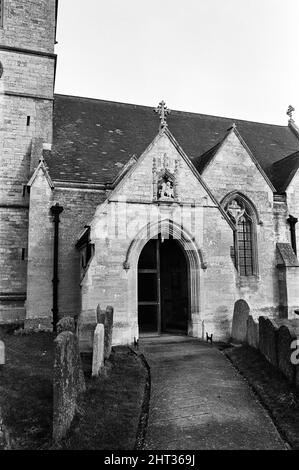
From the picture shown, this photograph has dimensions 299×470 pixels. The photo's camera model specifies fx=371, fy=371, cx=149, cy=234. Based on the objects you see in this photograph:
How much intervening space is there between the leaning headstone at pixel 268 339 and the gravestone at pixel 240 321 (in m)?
1.99

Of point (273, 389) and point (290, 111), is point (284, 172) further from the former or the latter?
point (273, 389)

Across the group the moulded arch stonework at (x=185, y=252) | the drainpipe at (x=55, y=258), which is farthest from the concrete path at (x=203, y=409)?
the drainpipe at (x=55, y=258)

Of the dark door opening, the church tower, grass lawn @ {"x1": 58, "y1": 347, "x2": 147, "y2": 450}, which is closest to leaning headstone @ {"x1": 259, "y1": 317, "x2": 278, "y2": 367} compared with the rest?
grass lawn @ {"x1": 58, "y1": 347, "x2": 147, "y2": 450}

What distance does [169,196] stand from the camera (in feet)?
43.2

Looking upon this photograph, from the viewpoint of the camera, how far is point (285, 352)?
26.5ft

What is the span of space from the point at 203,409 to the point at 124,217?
7134mm

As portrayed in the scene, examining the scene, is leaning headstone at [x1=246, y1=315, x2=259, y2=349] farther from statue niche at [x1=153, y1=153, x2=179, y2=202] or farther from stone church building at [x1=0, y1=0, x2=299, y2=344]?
statue niche at [x1=153, y1=153, x2=179, y2=202]

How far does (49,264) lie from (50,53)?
10426 mm

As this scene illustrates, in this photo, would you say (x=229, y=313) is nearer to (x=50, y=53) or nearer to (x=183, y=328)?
(x=183, y=328)

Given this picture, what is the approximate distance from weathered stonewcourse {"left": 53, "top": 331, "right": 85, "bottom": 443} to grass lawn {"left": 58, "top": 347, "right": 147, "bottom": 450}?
0.60ft

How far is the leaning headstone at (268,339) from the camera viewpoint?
29.0 ft

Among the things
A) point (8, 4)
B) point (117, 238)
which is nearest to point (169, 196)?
point (117, 238)

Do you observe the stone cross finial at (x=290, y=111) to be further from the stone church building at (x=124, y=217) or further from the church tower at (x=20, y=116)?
the church tower at (x=20, y=116)
